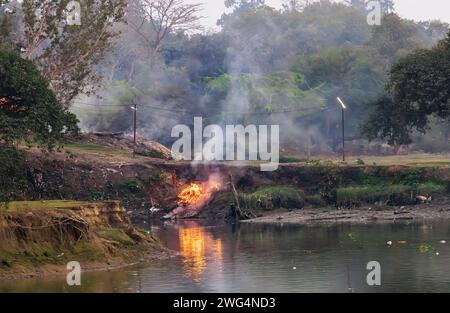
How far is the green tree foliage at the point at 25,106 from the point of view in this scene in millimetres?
43219

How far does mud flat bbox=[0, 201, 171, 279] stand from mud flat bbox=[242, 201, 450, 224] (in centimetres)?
2422

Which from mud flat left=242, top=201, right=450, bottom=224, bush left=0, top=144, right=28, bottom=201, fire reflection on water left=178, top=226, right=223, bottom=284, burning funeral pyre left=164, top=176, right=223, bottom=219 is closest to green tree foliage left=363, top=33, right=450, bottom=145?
mud flat left=242, top=201, right=450, bottom=224

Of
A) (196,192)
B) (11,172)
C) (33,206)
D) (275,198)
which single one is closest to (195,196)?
(196,192)

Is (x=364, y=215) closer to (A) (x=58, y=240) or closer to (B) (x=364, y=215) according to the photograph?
(B) (x=364, y=215)

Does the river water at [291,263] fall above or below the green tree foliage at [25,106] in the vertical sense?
below

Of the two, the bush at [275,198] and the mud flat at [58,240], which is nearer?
the mud flat at [58,240]

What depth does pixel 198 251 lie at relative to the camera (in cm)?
5056

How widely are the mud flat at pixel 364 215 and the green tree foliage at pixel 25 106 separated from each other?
2786cm

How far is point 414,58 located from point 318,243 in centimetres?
2385

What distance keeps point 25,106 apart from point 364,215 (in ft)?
104

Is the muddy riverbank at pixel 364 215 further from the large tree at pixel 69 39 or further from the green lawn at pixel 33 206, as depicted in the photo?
the green lawn at pixel 33 206

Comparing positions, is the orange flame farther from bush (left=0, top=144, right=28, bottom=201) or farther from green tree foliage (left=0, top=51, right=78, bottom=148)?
bush (left=0, top=144, right=28, bottom=201)

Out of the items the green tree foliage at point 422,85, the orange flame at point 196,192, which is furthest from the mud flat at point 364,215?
the orange flame at point 196,192
